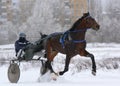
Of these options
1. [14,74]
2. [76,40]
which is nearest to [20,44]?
[14,74]

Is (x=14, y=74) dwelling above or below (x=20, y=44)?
below

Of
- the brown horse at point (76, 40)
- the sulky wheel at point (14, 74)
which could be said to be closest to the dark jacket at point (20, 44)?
the sulky wheel at point (14, 74)

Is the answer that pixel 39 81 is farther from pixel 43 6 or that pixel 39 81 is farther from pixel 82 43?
pixel 43 6

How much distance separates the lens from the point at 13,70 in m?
14.6

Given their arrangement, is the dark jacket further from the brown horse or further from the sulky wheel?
the brown horse

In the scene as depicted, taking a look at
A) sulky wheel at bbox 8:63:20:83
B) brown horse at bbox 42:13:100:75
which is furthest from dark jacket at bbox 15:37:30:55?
brown horse at bbox 42:13:100:75

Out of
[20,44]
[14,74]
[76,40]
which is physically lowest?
[14,74]

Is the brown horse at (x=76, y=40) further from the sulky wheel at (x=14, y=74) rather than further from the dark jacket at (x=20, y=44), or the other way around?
the sulky wheel at (x=14, y=74)

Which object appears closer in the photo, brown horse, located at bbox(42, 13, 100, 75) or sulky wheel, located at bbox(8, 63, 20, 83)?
brown horse, located at bbox(42, 13, 100, 75)

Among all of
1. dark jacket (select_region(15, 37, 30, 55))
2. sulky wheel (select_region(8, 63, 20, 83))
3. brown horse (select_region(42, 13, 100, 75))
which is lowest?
sulky wheel (select_region(8, 63, 20, 83))

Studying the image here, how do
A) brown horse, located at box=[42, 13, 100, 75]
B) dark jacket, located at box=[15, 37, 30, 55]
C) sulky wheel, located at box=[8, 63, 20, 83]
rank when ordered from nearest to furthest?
brown horse, located at box=[42, 13, 100, 75] < sulky wheel, located at box=[8, 63, 20, 83] < dark jacket, located at box=[15, 37, 30, 55]

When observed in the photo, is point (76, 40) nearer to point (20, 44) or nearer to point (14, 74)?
point (20, 44)

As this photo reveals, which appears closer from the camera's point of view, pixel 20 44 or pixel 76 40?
pixel 76 40

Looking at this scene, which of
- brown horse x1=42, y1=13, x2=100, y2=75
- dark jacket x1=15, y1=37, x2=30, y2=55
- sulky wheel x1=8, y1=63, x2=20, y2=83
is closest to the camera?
brown horse x1=42, y1=13, x2=100, y2=75
